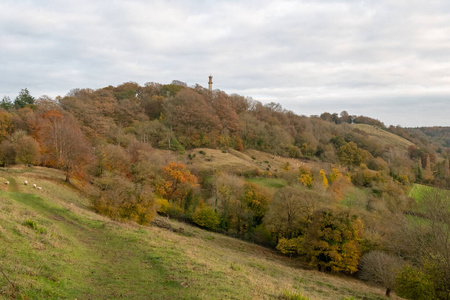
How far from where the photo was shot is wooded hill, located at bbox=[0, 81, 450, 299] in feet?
82.9

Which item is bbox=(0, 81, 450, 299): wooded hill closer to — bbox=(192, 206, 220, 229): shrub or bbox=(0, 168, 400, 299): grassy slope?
bbox=(192, 206, 220, 229): shrub

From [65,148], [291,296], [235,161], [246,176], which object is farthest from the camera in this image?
[235,161]

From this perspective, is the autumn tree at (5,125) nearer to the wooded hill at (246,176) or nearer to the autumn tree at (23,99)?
the wooded hill at (246,176)

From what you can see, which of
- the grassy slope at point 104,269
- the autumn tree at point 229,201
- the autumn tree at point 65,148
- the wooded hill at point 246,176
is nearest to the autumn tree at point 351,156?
the wooded hill at point 246,176

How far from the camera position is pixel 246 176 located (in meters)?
63.4

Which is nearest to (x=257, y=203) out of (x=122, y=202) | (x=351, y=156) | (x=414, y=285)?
(x=122, y=202)

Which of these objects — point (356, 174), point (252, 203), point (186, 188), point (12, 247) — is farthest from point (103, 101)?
point (12, 247)

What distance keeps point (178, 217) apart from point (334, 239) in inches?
910

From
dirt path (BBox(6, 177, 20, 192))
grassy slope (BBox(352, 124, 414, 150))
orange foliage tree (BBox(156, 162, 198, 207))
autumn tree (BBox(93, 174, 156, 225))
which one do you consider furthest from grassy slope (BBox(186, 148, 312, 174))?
grassy slope (BBox(352, 124, 414, 150))

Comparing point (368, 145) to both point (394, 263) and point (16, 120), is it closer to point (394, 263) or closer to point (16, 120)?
point (394, 263)

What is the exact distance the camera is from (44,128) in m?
49.8

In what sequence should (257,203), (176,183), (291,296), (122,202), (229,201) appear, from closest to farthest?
(291,296) → (122,202) → (257,203) → (229,201) → (176,183)

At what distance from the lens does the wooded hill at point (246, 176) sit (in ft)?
82.9

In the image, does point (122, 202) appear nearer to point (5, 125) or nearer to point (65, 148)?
point (65, 148)
